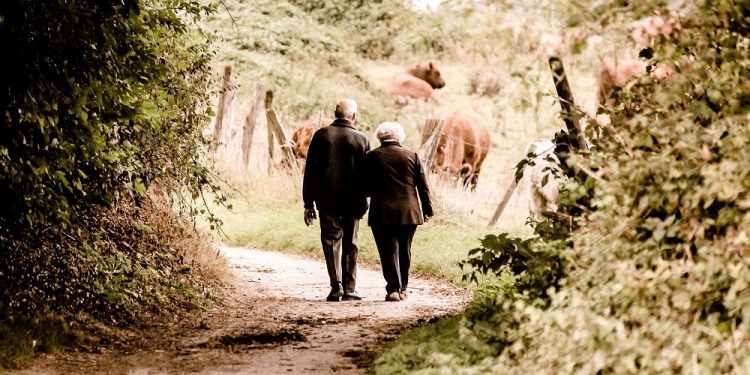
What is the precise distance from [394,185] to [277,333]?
2.59m

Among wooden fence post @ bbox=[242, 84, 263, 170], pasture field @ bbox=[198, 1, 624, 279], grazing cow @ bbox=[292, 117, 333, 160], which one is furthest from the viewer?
grazing cow @ bbox=[292, 117, 333, 160]

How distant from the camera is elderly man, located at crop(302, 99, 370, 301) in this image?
10.2 meters

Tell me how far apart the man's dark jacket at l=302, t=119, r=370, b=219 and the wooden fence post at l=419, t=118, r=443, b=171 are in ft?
22.0

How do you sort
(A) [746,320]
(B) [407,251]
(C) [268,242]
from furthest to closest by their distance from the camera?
(C) [268,242] < (B) [407,251] < (A) [746,320]

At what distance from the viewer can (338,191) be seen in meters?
10.2

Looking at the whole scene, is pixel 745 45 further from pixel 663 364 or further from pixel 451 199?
pixel 451 199

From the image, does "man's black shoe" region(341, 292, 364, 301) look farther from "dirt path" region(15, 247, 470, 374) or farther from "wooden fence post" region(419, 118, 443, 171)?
"wooden fence post" region(419, 118, 443, 171)

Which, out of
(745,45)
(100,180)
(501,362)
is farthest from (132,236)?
(745,45)

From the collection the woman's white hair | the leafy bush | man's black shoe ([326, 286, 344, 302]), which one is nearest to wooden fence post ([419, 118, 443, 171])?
the woman's white hair

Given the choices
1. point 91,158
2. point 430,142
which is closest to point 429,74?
point 430,142

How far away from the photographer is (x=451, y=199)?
663 inches

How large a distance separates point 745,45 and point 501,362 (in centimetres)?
202

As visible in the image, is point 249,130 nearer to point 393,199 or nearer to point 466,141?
point 466,141

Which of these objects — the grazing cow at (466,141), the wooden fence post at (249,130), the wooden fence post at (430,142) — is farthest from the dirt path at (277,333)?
the grazing cow at (466,141)
